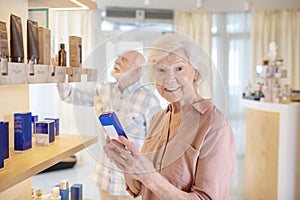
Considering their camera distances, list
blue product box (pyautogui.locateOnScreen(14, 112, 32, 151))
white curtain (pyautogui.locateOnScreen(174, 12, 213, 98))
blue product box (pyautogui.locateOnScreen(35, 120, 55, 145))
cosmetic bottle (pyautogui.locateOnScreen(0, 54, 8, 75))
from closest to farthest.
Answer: cosmetic bottle (pyautogui.locateOnScreen(0, 54, 8, 75))
blue product box (pyautogui.locateOnScreen(14, 112, 32, 151))
blue product box (pyautogui.locateOnScreen(35, 120, 55, 145))
white curtain (pyautogui.locateOnScreen(174, 12, 213, 98))

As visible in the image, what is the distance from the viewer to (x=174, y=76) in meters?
1.09

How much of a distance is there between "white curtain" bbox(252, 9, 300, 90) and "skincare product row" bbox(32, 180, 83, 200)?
15.8ft

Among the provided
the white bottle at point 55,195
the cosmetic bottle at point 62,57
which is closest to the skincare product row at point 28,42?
the cosmetic bottle at point 62,57

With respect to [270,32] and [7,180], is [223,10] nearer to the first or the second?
[270,32]

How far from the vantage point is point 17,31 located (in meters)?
1.06

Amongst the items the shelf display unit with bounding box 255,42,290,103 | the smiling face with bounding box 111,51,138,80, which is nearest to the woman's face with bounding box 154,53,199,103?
the smiling face with bounding box 111,51,138,80

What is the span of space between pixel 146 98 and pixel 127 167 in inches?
19.3

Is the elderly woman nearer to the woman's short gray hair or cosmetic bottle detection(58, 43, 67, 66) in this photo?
the woman's short gray hair

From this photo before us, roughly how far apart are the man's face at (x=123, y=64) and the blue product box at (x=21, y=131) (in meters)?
0.37

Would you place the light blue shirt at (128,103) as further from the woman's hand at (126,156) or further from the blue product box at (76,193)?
the blue product box at (76,193)

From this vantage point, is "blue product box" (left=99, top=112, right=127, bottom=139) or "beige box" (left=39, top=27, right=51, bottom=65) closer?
"blue product box" (left=99, top=112, right=127, bottom=139)

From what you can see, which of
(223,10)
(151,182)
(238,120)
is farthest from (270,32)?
(151,182)

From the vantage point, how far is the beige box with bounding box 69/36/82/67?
4.99 feet

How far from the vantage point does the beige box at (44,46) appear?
3.99 ft
